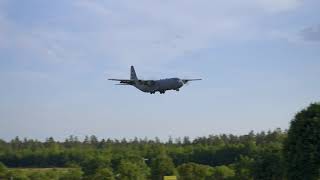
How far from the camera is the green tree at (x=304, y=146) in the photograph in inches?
1735

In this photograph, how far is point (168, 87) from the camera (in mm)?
64812

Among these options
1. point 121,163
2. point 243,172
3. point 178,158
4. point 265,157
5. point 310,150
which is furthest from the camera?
point 178,158

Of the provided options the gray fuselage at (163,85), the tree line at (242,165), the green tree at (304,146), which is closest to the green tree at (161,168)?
the tree line at (242,165)

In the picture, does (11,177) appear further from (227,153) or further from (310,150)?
(227,153)

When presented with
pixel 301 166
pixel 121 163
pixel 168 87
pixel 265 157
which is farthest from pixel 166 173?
pixel 301 166

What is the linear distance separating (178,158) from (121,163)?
80225mm

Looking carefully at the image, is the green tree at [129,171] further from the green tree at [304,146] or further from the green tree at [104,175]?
the green tree at [304,146]

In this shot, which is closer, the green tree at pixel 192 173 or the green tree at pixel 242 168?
the green tree at pixel 242 168

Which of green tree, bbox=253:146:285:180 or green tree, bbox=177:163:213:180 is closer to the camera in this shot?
green tree, bbox=253:146:285:180

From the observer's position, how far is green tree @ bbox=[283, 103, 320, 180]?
1735 inches

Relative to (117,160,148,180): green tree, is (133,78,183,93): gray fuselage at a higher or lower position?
higher

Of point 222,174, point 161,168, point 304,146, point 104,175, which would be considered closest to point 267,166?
point 304,146

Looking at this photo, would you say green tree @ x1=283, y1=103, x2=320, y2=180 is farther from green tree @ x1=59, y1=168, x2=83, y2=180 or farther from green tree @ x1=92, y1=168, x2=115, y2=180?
green tree @ x1=59, y1=168, x2=83, y2=180

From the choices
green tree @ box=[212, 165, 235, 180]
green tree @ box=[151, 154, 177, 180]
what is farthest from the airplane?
green tree @ box=[212, 165, 235, 180]
